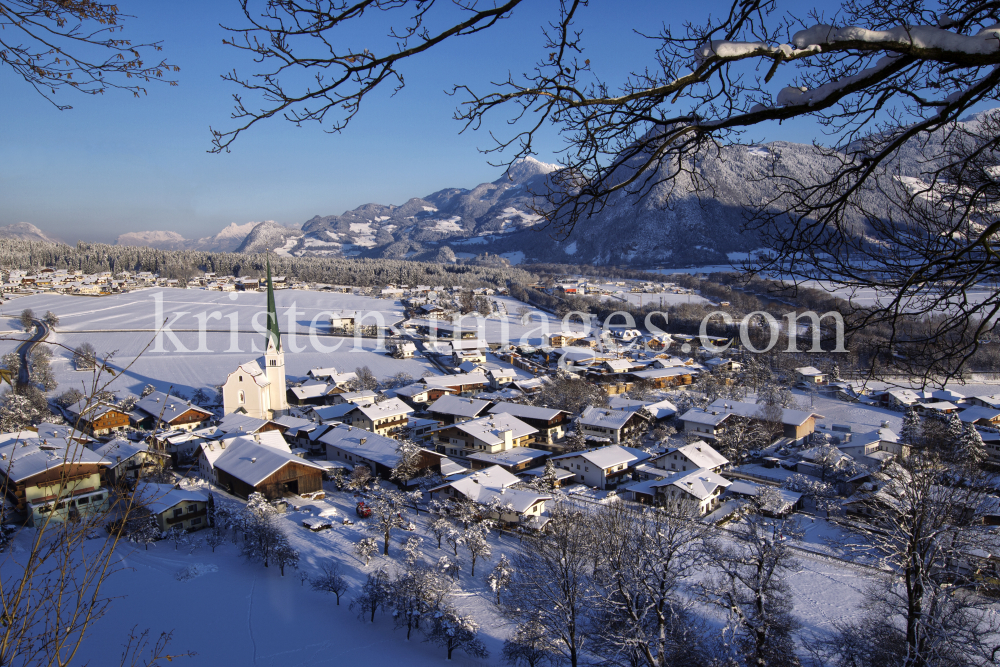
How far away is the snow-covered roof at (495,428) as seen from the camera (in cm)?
1501

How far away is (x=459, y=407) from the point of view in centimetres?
1750

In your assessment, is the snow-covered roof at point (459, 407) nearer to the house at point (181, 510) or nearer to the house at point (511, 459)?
the house at point (511, 459)

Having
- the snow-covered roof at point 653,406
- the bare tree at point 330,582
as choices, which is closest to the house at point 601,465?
the snow-covered roof at point 653,406

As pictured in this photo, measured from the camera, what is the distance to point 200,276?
53125 mm

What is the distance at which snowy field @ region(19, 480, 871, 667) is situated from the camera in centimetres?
A: 620

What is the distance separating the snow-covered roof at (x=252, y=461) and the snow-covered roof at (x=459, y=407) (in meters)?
5.88

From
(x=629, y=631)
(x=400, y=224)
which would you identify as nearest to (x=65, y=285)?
(x=629, y=631)

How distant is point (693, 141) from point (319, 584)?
7927 millimetres

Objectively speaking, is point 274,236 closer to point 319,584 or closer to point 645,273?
point 645,273

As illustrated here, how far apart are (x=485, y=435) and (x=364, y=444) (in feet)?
10.7

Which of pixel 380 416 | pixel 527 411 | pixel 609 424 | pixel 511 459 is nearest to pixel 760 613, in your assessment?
pixel 511 459

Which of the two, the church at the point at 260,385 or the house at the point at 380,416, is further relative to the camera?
the church at the point at 260,385

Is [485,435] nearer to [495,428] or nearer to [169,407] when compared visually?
[495,428]

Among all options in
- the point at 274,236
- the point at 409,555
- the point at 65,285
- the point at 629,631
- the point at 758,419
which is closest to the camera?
the point at 629,631
